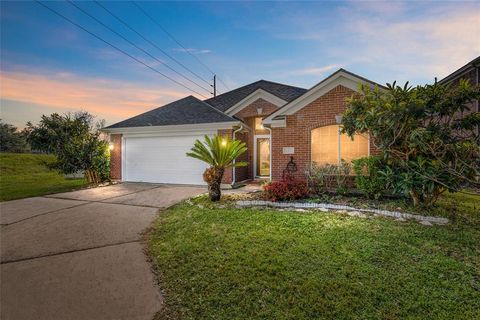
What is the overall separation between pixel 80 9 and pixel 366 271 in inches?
551

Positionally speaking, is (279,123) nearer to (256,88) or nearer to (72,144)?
(256,88)

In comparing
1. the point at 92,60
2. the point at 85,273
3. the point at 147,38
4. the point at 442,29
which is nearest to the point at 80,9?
the point at 92,60

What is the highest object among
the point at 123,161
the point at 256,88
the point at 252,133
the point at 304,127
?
the point at 256,88

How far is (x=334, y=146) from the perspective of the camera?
30.0ft

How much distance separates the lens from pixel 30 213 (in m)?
6.88

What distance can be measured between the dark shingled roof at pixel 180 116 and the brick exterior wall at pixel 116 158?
31.0 inches

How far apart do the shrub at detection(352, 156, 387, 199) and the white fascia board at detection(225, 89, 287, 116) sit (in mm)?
6441

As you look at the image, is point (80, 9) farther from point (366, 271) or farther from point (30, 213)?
point (366, 271)

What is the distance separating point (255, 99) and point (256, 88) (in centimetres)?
107

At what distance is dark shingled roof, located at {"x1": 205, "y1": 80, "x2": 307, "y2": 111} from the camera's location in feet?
45.1

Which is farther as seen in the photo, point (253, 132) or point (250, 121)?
point (250, 121)

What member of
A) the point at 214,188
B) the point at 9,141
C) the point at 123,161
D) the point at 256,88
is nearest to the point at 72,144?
the point at 123,161

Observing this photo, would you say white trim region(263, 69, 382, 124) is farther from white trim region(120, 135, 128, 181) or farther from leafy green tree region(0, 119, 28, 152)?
leafy green tree region(0, 119, 28, 152)

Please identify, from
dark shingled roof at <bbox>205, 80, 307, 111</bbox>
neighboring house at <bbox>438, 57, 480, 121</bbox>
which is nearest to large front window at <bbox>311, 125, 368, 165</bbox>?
dark shingled roof at <bbox>205, 80, 307, 111</bbox>
